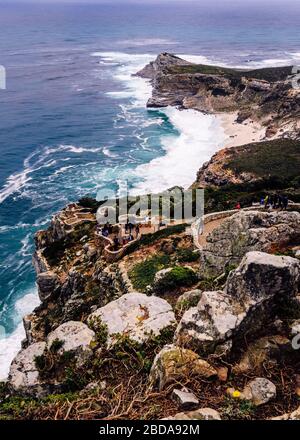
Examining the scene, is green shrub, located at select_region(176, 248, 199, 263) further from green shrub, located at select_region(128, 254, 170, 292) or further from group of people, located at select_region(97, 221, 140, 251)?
group of people, located at select_region(97, 221, 140, 251)

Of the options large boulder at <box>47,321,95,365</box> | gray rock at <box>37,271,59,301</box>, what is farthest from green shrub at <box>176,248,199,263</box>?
gray rock at <box>37,271,59,301</box>

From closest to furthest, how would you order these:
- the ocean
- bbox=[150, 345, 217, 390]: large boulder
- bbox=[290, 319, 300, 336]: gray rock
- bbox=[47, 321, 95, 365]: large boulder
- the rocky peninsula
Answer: the rocky peninsula < bbox=[150, 345, 217, 390]: large boulder < bbox=[290, 319, 300, 336]: gray rock < bbox=[47, 321, 95, 365]: large boulder < the ocean

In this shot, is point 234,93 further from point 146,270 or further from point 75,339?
point 75,339

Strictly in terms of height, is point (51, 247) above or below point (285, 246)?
below

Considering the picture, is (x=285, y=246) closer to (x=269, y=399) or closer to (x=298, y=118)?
(x=269, y=399)

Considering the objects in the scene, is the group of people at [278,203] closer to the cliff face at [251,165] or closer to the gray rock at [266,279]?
the gray rock at [266,279]

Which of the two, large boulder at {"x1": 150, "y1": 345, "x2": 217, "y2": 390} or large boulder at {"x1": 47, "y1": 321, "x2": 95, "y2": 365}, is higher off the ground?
large boulder at {"x1": 150, "y1": 345, "x2": 217, "y2": 390}
